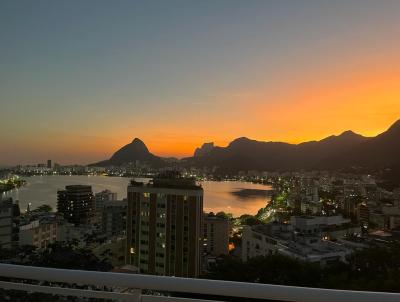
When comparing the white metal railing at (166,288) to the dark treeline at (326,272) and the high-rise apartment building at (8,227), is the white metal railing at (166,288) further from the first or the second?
the high-rise apartment building at (8,227)

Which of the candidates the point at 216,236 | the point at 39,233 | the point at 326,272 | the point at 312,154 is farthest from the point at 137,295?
the point at 312,154

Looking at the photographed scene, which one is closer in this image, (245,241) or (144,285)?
(144,285)

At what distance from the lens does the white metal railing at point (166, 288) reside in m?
0.49

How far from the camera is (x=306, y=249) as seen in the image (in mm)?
6922

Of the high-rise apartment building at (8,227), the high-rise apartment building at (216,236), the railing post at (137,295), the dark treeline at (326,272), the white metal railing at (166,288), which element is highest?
the white metal railing at (166,288)

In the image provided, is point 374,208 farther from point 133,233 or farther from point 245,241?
point 133,233

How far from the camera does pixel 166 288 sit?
1.78 ft

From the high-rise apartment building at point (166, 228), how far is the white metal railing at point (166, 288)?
784 centimetres

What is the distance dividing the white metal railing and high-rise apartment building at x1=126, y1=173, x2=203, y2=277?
309 inches

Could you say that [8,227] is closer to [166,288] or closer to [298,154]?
[166,288]

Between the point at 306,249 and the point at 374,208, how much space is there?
11912 millimetres

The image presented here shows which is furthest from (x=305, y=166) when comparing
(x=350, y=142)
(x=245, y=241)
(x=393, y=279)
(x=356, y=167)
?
(x=393, y=279)

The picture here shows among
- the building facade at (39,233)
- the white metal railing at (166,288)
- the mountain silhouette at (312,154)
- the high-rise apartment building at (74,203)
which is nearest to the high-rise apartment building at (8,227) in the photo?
the building facade at (39,233)

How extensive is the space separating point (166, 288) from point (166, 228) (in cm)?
813
